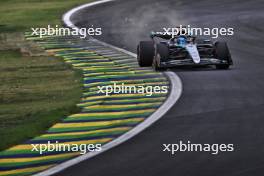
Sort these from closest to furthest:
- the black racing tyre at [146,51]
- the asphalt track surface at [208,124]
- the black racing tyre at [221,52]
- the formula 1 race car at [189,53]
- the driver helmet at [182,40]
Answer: the asphalt track surface at [208,124], the formula 1 race car at [189,53], the black racing tyre at [221,52], the driver helmet at [182,40], the black racing tyre at [146,51]

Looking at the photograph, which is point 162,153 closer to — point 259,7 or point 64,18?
point 64,18

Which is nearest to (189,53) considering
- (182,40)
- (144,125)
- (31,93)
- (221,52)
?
(182,40)

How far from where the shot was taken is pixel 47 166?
1202 cm

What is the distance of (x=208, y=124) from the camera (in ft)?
47.2

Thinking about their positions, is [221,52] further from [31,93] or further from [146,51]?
[31,93]

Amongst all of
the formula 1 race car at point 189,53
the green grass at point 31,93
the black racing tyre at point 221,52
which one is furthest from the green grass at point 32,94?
the black racing tyre at point 221,52

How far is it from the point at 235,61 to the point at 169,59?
329 cm

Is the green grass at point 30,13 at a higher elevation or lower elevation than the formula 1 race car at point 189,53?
higher

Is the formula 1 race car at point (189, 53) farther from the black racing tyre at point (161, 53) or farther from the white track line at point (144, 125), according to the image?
the white track line at point (144, 125)

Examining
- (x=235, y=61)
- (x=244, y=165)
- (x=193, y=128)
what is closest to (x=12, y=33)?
(x=235, y=61)

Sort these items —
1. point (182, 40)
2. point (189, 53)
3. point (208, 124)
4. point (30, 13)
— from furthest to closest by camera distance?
1. point (30, 13)
2. point (182, 40)
3. point (189, 53)
4. point (208, 124)

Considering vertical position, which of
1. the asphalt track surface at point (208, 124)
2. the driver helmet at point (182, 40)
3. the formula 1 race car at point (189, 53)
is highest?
the driver helmet at point (182, 40)

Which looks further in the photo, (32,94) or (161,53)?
(161,53)

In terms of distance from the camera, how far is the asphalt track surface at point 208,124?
37.8 feet
